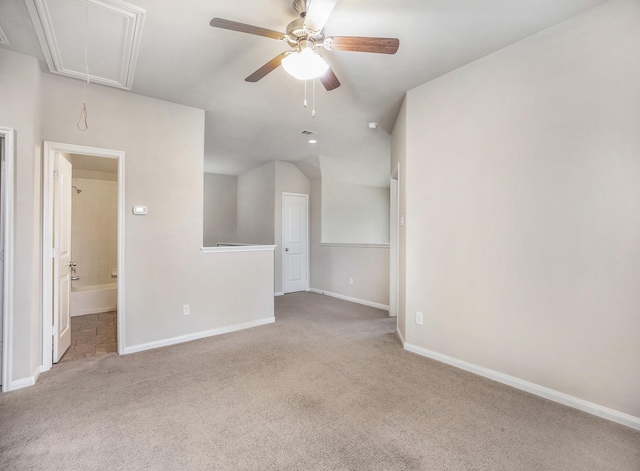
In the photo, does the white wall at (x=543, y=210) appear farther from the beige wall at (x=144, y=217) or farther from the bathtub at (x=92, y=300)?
the bathtub at (x=92, y=300)

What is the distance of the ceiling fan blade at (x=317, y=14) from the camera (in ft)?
5.22

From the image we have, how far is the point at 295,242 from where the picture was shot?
6359 millimetres

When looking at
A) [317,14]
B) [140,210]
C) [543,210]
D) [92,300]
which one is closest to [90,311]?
[92,300]

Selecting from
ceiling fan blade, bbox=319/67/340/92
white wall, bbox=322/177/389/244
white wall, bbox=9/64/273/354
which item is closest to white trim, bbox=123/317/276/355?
white wall, bbox=9/64/273/354

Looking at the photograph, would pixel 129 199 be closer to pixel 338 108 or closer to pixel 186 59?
pixel 186 59

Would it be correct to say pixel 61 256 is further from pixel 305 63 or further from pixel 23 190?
pixel 305 63

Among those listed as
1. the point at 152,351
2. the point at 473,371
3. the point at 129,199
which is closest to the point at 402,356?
the point at 473,371

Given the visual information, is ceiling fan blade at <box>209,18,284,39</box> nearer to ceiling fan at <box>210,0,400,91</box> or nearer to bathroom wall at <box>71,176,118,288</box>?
ceiling fan at <box>210,0,400,91</box>

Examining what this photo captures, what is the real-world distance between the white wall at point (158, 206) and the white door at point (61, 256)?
0.25 metres

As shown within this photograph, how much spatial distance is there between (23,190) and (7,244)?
1.44 ft

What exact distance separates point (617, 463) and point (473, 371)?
1.06 meters

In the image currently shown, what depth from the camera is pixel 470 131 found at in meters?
2.67

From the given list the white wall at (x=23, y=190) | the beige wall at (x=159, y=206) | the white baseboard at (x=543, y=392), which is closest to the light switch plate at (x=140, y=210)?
the beige wall at (x=159, y=206)

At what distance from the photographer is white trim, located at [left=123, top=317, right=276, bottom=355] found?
3133 mm
